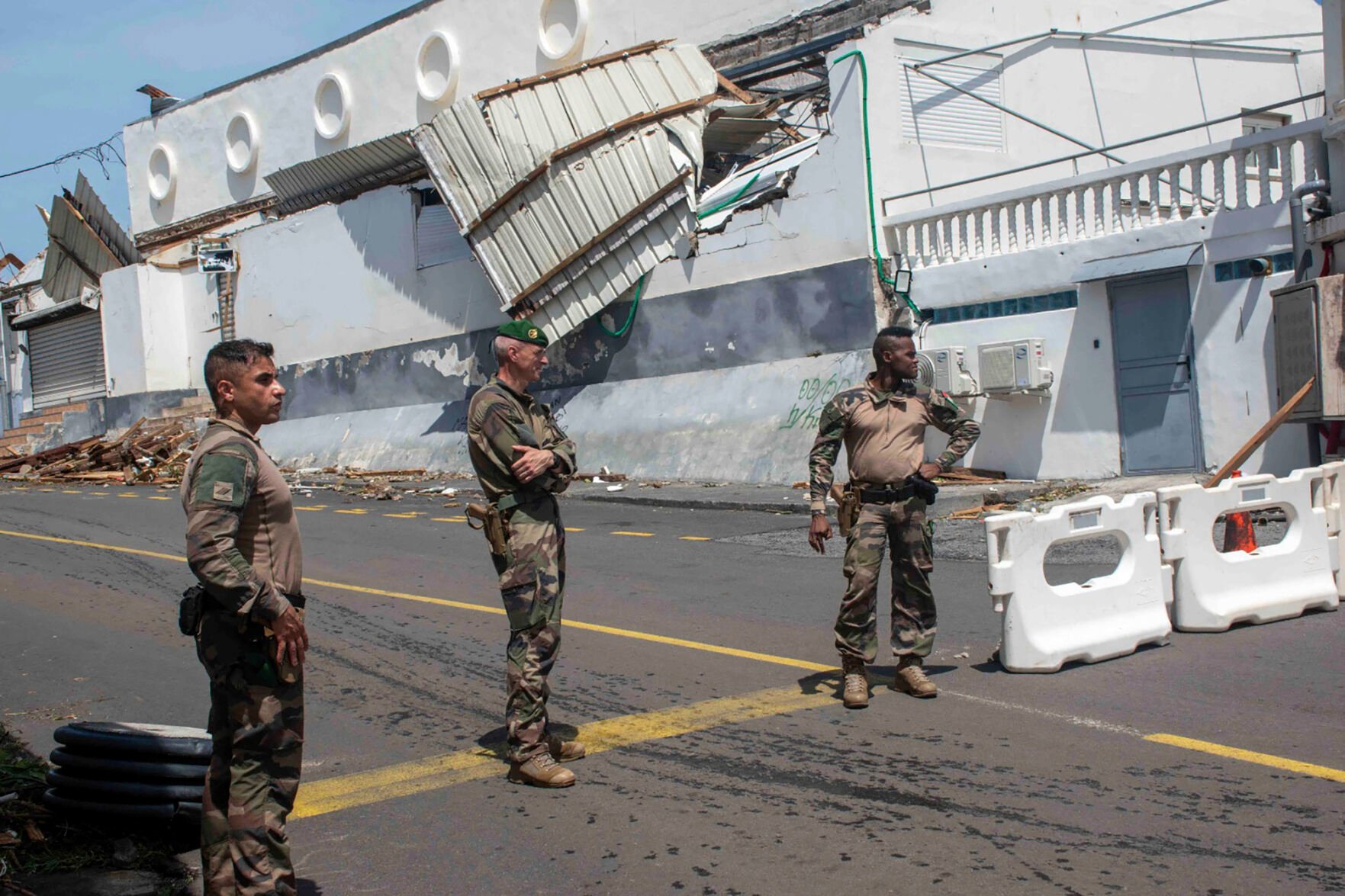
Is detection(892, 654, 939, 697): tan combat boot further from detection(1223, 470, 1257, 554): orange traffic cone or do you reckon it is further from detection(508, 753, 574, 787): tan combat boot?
detection(1223, 470, 1257, 554): orange traffic cone

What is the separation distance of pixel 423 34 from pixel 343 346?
6716 mm

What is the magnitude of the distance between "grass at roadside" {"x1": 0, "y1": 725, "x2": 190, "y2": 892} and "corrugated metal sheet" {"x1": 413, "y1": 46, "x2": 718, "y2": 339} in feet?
51.2

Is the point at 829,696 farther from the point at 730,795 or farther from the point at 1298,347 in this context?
the point at 1298,347

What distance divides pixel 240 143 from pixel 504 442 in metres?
28.0

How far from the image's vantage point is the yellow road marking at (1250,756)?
4855 millimetres

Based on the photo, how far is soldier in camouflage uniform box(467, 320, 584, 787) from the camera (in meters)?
5.11

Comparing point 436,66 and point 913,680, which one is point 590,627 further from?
point 436,66

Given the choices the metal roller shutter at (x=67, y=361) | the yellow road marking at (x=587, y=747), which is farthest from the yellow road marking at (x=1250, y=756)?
the metal roller shutter at (x=67, y=361)

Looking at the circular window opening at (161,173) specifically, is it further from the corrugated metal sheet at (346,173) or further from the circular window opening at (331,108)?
the circular window opening at (331,108)

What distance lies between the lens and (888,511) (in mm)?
6359

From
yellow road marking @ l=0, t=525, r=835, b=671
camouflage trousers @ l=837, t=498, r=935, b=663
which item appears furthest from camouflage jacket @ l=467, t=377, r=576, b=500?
yellow road marking @ l=0, t=525, r=835, b=671

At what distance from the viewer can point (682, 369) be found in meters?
19.4

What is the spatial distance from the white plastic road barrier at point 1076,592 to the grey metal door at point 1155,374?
22.8ft

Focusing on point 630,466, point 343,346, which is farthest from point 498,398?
point 343,346
